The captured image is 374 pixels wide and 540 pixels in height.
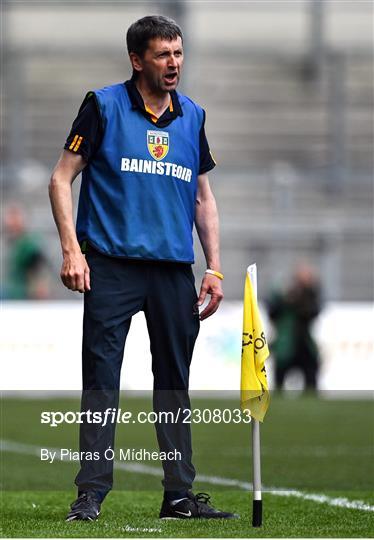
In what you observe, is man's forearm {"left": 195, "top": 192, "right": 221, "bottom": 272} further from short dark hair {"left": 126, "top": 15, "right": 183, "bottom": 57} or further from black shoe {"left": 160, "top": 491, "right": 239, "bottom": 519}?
black shoe {"left": 160, "top": 491, "right": 239, "bottom": 519}

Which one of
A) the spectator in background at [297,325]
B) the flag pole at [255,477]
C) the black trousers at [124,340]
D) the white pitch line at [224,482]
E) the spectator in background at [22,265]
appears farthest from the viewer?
the spectator in background at [297,325]

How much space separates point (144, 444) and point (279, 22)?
52.0 ft

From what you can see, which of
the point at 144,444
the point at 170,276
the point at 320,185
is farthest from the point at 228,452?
the point at 320,185

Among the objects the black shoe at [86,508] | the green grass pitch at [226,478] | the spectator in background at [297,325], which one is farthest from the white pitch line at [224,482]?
the spectator in background at [297,325]

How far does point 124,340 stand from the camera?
588 centimetres

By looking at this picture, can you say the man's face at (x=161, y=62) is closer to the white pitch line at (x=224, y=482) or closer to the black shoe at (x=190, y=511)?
the black shoe at (x=190, y=511)

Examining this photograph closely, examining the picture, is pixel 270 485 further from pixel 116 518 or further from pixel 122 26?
pixel 122 26

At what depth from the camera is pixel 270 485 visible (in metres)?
7.88

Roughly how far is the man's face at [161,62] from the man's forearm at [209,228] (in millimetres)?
539

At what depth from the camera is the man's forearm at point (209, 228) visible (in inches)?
240

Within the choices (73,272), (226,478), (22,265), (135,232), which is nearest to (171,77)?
(135,232)

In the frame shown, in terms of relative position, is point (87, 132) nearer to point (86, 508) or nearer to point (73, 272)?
point (73, 272)

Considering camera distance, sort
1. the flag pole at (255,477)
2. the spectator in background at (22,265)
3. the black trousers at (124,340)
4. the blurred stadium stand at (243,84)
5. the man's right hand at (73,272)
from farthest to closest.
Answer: the blurred stadium stand at (243,84)
the spectator in background at (22,265)
the black trousers at (124,340)
the man's right hand at (73,272)
the flag pole at (255,477)

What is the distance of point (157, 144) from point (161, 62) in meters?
0.32
